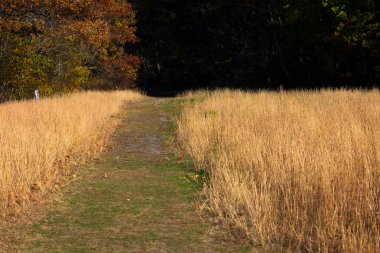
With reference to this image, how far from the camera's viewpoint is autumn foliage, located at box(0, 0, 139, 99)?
1462 centimetres

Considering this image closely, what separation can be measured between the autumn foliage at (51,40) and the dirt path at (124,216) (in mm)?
7846

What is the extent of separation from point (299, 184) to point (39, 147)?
4177mm

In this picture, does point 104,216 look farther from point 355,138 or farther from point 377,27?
point 377,27

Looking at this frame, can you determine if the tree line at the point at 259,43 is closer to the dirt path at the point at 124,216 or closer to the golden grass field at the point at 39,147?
the golden grass field at the point at 39,147

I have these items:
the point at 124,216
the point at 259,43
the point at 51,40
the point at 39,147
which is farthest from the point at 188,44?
the point at 124,216


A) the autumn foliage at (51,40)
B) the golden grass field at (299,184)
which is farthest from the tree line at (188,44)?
the golden grass field at (299,184)

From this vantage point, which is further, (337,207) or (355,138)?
(355,138)

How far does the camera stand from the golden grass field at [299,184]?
171 inches

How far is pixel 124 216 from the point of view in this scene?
17.5ft

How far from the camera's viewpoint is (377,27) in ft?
77.5

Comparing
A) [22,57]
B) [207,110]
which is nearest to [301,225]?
[207,110]

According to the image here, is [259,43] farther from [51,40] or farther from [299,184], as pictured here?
[299,184]

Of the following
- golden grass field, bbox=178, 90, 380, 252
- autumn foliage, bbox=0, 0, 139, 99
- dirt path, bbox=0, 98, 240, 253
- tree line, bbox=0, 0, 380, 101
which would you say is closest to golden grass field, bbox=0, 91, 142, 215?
dirt path, bbox=0, 98, 240, 253

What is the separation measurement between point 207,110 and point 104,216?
30.7ft
